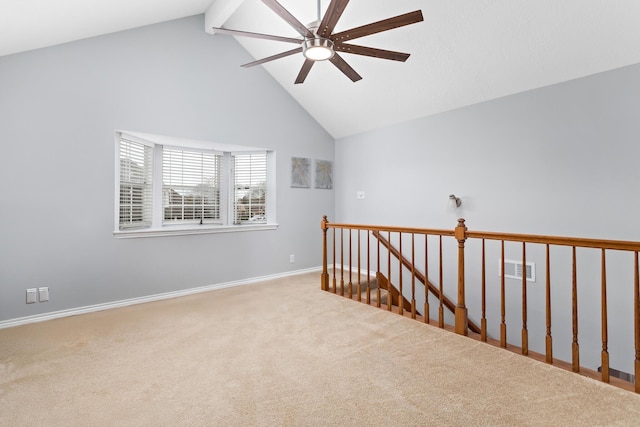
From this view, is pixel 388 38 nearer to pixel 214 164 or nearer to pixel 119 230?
pixel 214 164

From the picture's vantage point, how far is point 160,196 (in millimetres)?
3932

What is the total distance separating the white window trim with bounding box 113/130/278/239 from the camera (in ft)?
11.0

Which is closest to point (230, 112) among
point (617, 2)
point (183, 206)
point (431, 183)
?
point (183, 206)

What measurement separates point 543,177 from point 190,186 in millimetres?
4263

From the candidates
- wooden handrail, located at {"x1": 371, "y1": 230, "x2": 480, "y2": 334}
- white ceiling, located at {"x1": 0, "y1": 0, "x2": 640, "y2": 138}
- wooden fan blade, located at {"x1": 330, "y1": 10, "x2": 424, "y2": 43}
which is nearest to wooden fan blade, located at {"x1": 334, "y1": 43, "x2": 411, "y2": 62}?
wooden fan blade, located at {"x1": 330, "y1": 10, "x2": 424, "y2": 43}

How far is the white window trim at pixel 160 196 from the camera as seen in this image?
335 centimetres

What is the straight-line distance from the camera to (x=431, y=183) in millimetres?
4000

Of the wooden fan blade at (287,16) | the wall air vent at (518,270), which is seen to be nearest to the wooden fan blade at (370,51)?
the wooden fan blade at (287,16)

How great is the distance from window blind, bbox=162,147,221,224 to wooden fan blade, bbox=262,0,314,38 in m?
2.71

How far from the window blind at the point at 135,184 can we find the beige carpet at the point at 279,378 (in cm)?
124

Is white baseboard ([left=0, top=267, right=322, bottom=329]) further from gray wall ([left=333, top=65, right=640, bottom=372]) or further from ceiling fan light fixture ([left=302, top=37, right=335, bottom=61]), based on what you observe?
ceiling fan light fixture ([left=302, top=37, right=335, bottom=61])

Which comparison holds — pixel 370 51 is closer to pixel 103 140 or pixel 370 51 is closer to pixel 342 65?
pixel 342 65

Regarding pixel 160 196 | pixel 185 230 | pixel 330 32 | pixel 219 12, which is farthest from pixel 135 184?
pixel 330 32

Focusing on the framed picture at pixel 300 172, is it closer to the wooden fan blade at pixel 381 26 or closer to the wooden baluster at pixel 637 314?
the wooden fan blade at pixel 381 26
